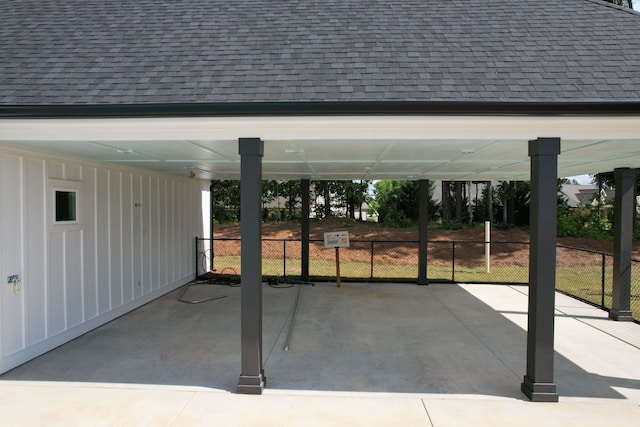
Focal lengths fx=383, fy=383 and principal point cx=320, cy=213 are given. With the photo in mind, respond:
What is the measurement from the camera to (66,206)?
530 centimetres

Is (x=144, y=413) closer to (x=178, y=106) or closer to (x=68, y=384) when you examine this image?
(x=68, y=384)

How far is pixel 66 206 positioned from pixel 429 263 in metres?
12.1

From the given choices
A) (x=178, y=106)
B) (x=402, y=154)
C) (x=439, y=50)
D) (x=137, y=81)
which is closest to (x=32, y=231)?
(x=137, y=81)

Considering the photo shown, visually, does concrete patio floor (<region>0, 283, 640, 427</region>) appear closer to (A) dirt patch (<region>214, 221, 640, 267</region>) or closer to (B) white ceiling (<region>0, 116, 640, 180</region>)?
(B) white ceiling (<region>0, 116, 640, 180</region>)

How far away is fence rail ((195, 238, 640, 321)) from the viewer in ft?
34.5

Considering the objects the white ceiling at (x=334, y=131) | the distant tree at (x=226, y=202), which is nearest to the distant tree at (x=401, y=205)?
the distant tree at (x=226, y=202)

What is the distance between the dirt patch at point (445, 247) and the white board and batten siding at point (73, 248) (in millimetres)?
7726

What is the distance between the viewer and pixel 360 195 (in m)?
25.7

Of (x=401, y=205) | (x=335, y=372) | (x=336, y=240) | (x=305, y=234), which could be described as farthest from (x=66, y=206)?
(x=401, y=205)

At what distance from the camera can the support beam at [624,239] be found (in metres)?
6.29

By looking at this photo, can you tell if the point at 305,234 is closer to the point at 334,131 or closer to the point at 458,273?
the point at 458,273

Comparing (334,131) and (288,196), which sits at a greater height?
(334,131)

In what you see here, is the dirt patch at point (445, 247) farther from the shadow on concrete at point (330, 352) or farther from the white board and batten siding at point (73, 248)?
the white board and batten siding at point (73, 248)

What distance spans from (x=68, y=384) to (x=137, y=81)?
10.7 ft
